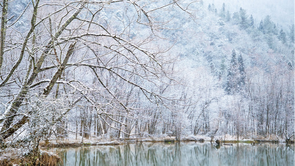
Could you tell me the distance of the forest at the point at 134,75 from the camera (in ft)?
12.9

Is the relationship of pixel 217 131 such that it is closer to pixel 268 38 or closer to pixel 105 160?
pixel 105 160

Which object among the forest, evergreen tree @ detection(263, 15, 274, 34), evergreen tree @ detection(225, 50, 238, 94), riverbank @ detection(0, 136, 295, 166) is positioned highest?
evergreen tree @ detection(263, 15, 274, 34)

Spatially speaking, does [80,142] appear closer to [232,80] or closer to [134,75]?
[134,75]

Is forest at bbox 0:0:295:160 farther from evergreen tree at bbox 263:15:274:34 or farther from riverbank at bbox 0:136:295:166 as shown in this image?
evergreen tree at bbox 263:15:274:34

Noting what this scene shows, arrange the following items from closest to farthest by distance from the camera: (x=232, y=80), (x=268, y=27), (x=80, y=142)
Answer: (x=80, y=142), (x=232, y=80), (x=268, y=27)

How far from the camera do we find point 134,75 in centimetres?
420

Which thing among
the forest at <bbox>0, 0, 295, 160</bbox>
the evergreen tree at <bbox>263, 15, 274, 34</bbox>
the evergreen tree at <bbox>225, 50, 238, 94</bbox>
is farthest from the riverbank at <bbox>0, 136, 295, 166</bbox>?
the evergreen tree at <bbox>263, 15, 274, 34</bbox>

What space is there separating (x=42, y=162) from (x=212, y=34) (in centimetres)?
5929

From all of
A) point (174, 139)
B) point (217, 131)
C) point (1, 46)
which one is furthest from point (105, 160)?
point (217, 131)

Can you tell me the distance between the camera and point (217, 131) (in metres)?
26.0

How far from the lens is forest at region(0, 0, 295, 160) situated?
3932 millimetres

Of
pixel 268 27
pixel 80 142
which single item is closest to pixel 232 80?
pixel 80 142

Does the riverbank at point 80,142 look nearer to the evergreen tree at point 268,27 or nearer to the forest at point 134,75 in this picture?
the forest at point 134,75

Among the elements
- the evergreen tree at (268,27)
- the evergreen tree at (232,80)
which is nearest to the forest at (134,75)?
the evergreen tree at (232,80)
